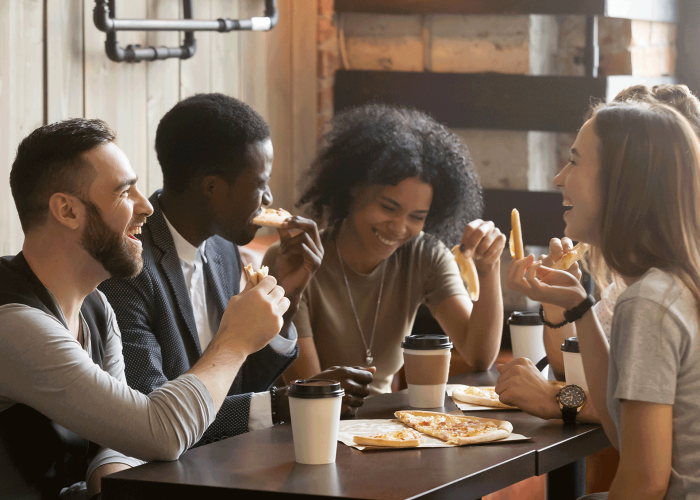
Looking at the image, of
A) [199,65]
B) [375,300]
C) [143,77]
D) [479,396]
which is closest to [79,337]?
[479,396]

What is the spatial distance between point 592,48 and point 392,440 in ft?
7.60

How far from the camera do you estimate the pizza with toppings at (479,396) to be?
1.90 m

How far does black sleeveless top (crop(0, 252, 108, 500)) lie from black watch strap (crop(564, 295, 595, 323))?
0.95 metres

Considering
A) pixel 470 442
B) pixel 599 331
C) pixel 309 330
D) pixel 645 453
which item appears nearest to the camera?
pixel 645 453

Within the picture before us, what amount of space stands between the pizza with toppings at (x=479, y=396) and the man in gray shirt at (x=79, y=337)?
0.50 m

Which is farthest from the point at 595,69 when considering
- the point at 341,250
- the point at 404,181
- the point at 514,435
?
the point at 514,435

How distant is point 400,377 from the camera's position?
3227 mm

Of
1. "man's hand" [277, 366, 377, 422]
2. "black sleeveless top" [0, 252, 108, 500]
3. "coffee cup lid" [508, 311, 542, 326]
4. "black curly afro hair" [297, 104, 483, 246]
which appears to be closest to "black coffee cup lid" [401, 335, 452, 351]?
"man's hand" [277, 366, 377, 422]

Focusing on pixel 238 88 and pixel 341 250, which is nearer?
pixel 341 250

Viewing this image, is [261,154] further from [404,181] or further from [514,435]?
[514,435]

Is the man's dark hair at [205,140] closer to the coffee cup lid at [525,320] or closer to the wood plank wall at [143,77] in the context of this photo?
the wood plank wall at [143,77]

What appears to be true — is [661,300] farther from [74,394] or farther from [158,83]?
[158,83]

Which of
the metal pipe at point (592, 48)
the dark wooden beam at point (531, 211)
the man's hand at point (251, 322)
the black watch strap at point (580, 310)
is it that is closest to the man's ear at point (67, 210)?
the man's hand at point (251, 322)

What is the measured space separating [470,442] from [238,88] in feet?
7.56
